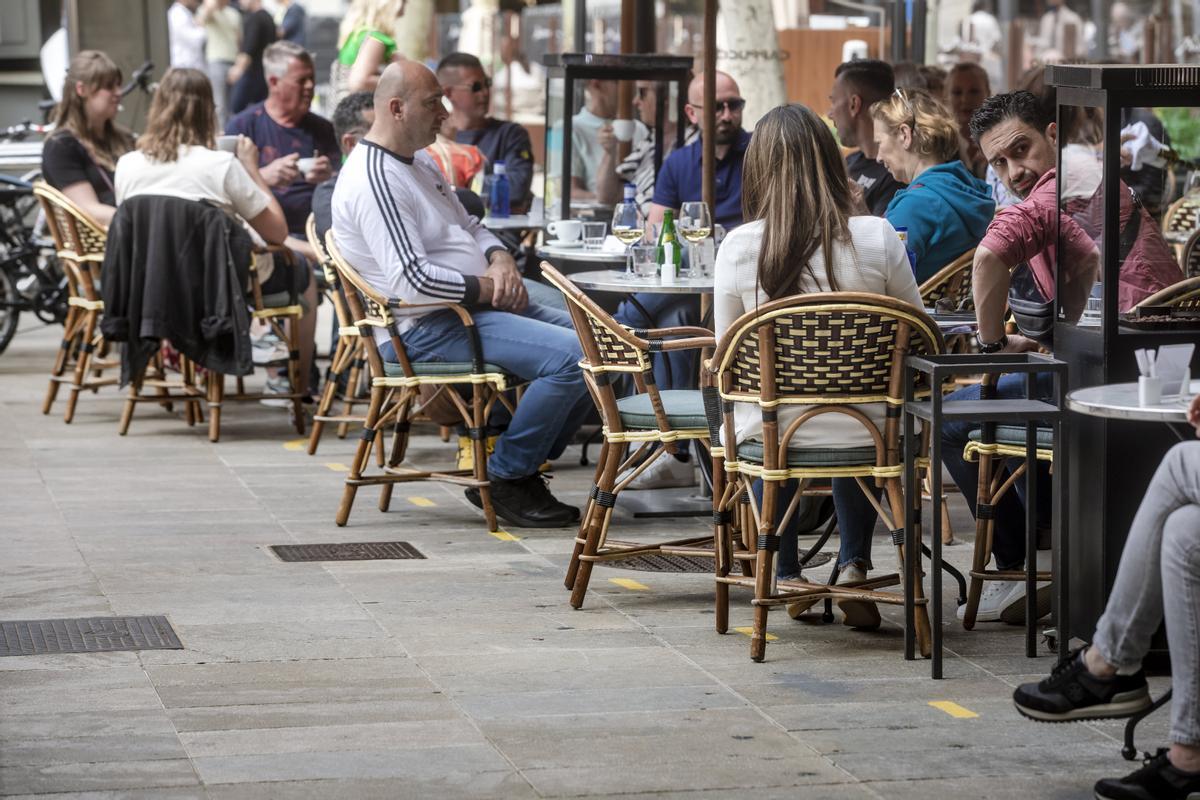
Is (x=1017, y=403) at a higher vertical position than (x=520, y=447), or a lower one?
higher

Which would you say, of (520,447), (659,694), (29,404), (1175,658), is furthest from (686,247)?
(29,404)

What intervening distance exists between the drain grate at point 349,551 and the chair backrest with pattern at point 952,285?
5.96ft

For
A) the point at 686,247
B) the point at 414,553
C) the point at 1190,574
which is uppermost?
the point at 686,247

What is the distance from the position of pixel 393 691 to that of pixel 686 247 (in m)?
2.77

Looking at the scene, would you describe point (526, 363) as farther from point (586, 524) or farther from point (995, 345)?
point (995, 345)

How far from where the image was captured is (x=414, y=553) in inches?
247

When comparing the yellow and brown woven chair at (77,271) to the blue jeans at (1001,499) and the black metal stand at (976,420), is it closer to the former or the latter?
the blue jeans at (1001,499)

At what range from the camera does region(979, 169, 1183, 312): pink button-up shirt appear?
15.3 ft

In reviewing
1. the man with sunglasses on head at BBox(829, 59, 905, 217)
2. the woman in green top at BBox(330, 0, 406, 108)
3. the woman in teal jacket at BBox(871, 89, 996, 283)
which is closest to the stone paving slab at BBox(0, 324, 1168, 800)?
the woman in teal jacket at BBox(871, 89, 996, 283)

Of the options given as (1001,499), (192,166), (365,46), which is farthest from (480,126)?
(1001,499)

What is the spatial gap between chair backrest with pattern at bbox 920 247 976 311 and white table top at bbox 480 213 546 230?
8.81ft

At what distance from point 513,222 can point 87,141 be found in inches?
87.1

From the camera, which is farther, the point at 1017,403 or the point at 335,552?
the point at 335,552

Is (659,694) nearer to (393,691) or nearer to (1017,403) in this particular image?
(393,691)
